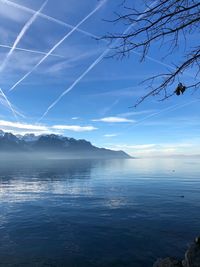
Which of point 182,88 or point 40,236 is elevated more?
point 182,88

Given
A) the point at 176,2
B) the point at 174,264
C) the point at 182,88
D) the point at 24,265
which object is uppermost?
the point at 176,2

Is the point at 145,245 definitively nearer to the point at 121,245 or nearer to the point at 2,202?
the point at 121,245

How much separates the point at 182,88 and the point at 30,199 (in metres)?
57.7

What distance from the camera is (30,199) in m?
61.1

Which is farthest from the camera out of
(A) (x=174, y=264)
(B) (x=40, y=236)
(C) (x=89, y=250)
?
(B) (x=40, y=236)

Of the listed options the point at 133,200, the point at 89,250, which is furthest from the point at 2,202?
the point at 89,250

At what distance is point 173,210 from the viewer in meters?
48.2

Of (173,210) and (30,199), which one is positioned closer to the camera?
(173,210)

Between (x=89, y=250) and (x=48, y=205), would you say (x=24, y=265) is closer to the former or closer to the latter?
(x=89, y=250)

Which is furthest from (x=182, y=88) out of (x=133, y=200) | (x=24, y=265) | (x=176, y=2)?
(x=133, y=200)

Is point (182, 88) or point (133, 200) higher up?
point (182, 88)

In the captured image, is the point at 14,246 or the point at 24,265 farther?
the point at 14,246

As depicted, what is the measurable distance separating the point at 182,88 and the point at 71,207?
4673cm

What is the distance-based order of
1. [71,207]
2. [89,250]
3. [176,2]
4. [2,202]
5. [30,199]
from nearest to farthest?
[176,2], [89,250], [71,207], [2,202], [30,199]
